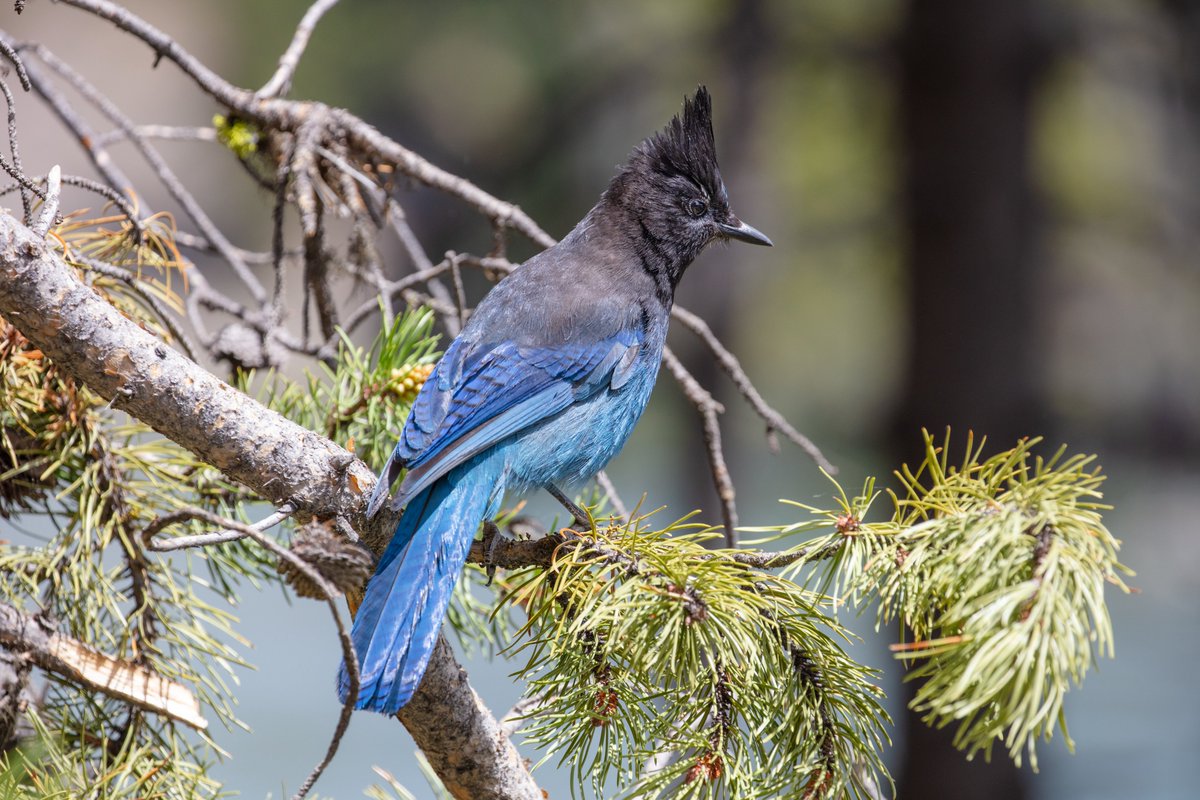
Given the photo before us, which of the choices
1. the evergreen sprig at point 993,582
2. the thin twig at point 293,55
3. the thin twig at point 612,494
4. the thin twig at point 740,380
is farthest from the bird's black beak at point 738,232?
the evergreen sprig at point 993,582

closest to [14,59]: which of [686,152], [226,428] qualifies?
[226,428]

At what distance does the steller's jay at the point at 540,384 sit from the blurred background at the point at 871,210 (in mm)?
1233

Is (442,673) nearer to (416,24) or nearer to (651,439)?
(416,24)

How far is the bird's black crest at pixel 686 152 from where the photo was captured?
2090 millimetres

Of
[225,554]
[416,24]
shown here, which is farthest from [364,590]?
[416,24]

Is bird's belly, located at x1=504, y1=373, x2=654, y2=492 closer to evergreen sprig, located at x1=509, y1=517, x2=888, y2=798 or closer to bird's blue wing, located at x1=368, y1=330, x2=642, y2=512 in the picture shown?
bird's blue wing, located at x1=368, y1=330, x2=642, y2=512

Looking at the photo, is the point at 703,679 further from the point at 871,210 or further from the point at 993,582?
the point at 871,210

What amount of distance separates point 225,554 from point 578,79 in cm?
362

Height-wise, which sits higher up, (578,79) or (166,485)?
(578,79)

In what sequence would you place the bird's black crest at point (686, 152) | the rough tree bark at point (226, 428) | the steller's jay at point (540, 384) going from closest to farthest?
the rough tree bark at point (226, 428)
the steller's jay at point (540, 384)
the bird's black crest at point (686, 152)

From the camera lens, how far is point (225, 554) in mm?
1486

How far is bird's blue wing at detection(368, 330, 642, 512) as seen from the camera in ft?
4.43

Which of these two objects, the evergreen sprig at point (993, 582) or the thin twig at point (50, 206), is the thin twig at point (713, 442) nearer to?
the evergreen sprig at point (993, 582)

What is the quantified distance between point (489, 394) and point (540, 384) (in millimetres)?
153
